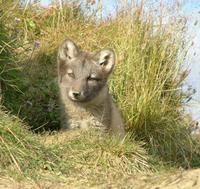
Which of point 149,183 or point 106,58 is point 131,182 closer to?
point 149,183

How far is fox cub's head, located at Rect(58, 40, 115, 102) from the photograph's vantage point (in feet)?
20.7

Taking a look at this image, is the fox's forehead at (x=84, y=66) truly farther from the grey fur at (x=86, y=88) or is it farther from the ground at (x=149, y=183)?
the ground at (x=149, y=183)

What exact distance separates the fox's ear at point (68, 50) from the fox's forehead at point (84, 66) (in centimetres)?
7

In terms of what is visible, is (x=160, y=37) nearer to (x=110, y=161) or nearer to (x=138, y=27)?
(x=138, y=27)

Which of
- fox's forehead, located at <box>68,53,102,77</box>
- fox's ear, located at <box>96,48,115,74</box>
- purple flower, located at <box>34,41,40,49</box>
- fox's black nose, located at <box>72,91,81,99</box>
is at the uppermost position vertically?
fox's ear, located at <box>96,48,115,74</box>

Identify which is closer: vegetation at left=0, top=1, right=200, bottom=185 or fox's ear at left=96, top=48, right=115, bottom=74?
vegetation at left=0, top=1, right=200, bottom=185

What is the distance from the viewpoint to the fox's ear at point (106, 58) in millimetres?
6573

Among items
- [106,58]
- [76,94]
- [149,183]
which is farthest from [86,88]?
[149,183]

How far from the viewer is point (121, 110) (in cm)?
734

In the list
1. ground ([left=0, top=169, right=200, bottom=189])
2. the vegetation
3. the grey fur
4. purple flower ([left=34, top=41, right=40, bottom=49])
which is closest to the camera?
ground ([left=0, top=169, right=200, bottom=189])

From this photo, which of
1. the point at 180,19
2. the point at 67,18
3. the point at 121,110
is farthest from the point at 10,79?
the point at 67,18

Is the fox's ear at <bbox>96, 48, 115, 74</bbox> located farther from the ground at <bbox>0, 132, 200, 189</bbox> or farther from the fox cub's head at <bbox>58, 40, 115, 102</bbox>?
the ground at <bbox>0, 132, 200, 189</bbox>

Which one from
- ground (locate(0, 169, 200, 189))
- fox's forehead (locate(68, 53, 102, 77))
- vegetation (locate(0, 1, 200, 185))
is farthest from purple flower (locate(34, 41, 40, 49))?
ground (locate(0, 169, 200, 189))

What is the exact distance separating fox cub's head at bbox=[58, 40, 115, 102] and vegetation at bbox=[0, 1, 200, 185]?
1.52ft
